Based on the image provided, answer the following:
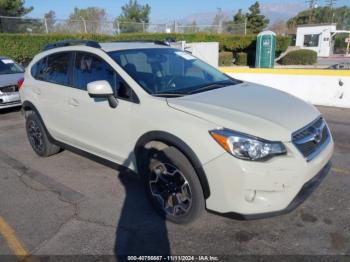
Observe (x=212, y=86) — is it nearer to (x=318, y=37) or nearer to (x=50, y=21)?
(x=50, y=21)

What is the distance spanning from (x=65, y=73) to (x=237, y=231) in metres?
2.96

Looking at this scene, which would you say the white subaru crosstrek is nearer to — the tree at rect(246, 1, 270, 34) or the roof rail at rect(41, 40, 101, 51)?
the roof rail at rect(41, 40, 101, 51)

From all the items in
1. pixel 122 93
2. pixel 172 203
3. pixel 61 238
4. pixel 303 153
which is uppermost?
pixel 122 93

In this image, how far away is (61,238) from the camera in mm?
3031

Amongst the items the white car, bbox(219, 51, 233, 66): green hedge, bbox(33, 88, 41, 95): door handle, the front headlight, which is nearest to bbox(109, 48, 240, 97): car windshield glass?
the front headlight

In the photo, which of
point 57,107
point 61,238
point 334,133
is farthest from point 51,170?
point 334,133

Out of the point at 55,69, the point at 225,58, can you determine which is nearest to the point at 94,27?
the point at 225,58

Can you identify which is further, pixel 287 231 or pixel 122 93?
pixel 122 93

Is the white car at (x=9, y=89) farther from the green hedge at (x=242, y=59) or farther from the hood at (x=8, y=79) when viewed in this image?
the green hedge at (x=242, y=59)

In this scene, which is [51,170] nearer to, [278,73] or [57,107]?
[57,107]

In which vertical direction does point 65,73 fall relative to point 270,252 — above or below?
above

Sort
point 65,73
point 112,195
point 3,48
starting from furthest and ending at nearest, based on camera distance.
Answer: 1. point 3,48
2. point 65,73
3. point 112,195

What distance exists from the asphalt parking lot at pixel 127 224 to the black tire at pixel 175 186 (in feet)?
0.49

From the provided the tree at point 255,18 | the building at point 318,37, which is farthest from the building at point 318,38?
the tree at point 255,18
